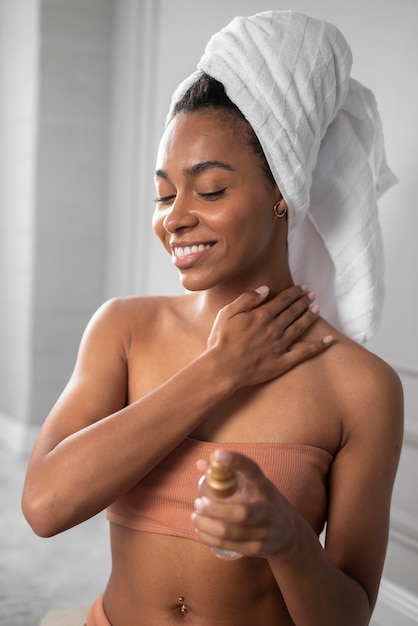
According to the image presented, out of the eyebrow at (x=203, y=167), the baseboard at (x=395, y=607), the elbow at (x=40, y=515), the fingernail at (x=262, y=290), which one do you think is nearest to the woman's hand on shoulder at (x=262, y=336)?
the fingernail at (x=262, y=290)

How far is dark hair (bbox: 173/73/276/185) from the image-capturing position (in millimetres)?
1199

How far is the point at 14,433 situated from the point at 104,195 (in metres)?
1.34

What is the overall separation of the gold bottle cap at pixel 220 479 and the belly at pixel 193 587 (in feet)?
1.42

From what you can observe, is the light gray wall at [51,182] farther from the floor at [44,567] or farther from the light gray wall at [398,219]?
the light gray wall at [398,219]

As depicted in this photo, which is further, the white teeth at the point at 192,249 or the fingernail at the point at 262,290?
the fingernail at the point at 262,290

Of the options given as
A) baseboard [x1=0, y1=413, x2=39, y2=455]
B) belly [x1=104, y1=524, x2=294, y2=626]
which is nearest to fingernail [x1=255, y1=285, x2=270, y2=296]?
belly [x1=104, y1=524, x2=294, y2=626]

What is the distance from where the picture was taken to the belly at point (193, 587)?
119cm

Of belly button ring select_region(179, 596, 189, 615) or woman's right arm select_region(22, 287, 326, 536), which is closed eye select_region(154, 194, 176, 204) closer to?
woman's right arm select_region(22, 287, 326, 536)

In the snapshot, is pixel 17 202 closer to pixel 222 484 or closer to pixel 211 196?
pixel 211 196

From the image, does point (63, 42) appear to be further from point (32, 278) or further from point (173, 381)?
point (173, 381)

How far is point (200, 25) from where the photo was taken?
2.84m

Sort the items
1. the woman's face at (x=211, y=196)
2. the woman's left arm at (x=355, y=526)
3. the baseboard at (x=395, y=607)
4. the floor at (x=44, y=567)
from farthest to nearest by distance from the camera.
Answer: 1. the floor at (x=44, y=567)
2. the baseboard at (x=395, y=607)
3. the woman's face at (x=211, y=196)
4. the woman's left arm at (x=355, y=526)

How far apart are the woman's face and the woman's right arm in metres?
0.10

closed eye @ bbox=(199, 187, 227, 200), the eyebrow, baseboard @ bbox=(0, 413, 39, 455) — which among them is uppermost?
the eyebrow
